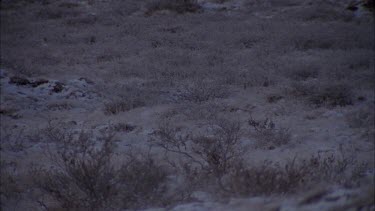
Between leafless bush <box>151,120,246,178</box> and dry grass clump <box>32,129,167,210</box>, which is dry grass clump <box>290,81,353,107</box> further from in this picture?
dry grass clump <box>32,129,167,210</box>

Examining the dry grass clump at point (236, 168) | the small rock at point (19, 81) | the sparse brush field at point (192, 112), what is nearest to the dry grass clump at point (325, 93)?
the sparse brush field at point (192, 112)

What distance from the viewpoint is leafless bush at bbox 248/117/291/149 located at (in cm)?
547

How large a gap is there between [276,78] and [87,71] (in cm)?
453

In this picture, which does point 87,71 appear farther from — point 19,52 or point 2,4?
point 2,4

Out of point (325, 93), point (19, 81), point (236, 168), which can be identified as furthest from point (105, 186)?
point (19, 81)

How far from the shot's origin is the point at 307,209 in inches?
88.0

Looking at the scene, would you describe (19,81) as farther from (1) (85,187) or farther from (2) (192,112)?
(1) (85,187)

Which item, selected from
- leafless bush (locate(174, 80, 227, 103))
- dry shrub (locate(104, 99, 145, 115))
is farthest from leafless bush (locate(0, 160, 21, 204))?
leafless bush (locate(174, 80, 227, 103))

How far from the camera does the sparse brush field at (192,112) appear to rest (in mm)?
3896

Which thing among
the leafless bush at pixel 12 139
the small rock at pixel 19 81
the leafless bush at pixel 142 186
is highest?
the leafless bush at pixel 142 186

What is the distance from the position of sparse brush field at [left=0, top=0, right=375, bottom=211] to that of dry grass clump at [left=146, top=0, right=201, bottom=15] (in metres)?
1.43

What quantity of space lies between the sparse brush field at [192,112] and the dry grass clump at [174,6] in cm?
143

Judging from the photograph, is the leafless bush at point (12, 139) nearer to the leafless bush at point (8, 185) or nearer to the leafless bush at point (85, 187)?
the leafless bush at point (8, 185)

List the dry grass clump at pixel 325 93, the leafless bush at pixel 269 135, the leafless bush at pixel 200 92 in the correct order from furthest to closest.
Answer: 1. the leafless bush at pixel 200 92
2. the dry grass clump at pixel 325 93
3. the leafless bush at pixel 269 135
